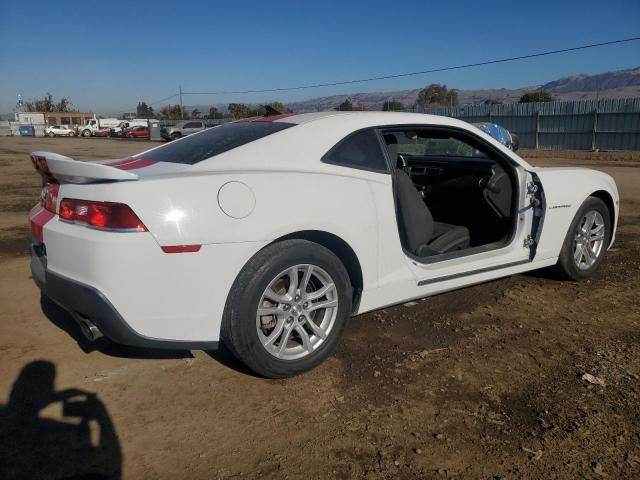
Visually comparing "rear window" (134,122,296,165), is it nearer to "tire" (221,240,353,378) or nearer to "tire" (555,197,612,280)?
"tire" (221,240,353,378)

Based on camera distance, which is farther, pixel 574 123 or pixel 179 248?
pixel 574 123

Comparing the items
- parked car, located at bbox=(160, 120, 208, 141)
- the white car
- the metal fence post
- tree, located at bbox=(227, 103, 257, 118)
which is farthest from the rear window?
tree, located at bbox=(227, 103, 257, 118)

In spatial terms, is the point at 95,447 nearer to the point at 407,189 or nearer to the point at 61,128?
the point at 407,189

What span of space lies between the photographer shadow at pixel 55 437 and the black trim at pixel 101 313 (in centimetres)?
45

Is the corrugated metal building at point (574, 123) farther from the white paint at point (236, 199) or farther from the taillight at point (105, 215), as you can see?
the taillight at point (105, 215)

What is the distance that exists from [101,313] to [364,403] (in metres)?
1.45

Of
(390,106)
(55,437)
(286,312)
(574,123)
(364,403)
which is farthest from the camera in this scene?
(390,106)

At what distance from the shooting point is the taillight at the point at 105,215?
262 centimetres

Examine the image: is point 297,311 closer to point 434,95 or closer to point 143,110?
point 434,95

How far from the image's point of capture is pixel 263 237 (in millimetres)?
2881

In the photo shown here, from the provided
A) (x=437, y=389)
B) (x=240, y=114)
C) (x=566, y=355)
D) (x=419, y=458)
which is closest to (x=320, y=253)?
(x=437, y=389)

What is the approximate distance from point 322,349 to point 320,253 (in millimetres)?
607

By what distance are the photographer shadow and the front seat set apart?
85.9 inches

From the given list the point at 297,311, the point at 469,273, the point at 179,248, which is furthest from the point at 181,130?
the point at 179,248
